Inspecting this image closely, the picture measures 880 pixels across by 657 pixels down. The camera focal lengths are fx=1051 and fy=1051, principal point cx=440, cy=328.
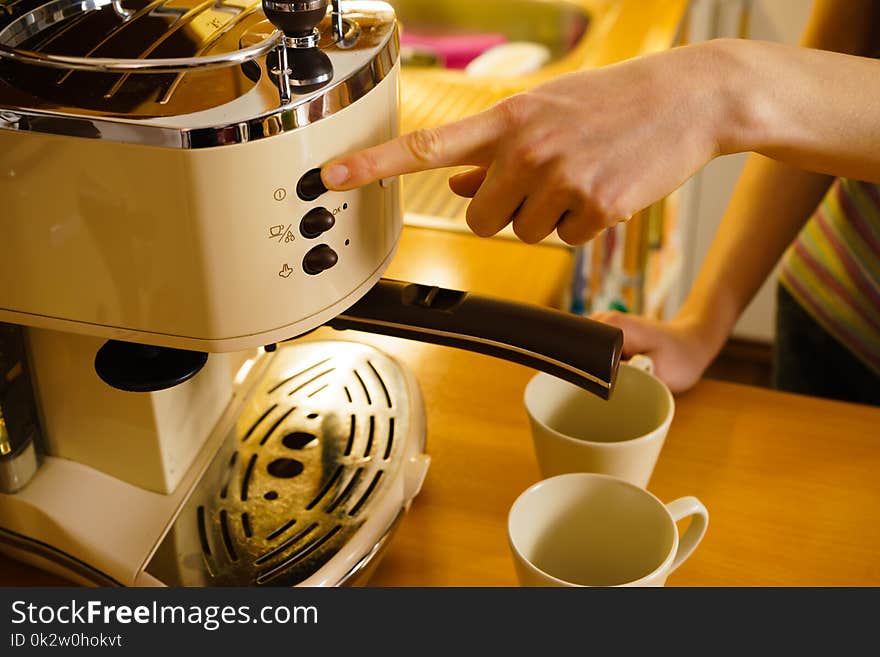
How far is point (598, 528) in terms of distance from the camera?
0.68 meters


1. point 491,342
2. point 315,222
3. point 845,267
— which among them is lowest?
point 845,267

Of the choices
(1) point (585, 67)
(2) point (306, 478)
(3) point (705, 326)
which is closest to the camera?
(2) point (306, 478)

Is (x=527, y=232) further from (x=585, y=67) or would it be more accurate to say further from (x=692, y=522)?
(x=585, y=67)

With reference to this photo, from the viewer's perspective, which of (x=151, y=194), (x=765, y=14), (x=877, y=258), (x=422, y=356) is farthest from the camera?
(x=765, y=14)

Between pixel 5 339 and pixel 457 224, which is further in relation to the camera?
pixel 457 224

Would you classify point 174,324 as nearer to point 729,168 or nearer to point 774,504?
point 774,504

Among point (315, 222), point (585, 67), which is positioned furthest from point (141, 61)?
point (585, 67)

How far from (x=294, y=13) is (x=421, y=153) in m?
0.10

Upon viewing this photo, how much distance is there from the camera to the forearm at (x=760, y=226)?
3.36 feet

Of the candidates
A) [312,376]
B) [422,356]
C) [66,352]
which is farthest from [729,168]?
[66,352]

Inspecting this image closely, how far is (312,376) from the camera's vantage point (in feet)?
2.61

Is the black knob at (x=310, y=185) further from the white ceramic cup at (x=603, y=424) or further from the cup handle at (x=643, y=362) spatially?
the cup handle at (x=643, y=362)

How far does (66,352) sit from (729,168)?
172cm

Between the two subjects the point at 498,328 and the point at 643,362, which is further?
the point at 643,362
